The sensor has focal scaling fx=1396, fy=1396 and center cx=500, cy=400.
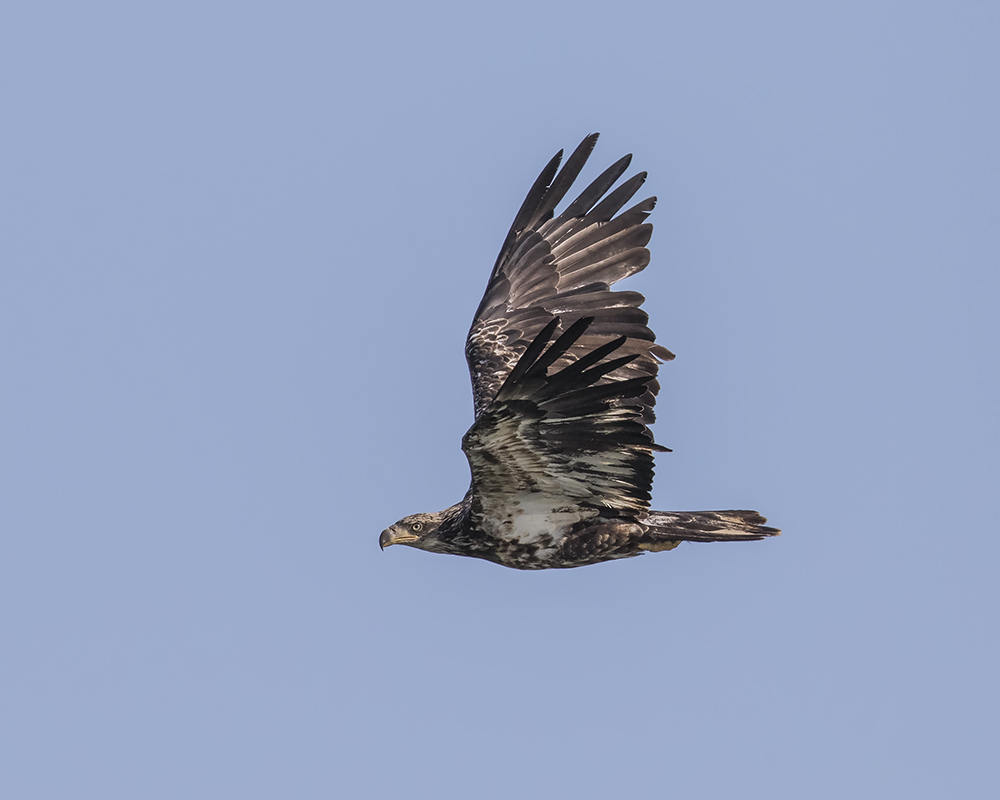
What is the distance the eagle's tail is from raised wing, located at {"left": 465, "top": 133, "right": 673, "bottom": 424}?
2.04 metres

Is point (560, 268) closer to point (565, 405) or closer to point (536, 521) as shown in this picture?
point (536, 521)

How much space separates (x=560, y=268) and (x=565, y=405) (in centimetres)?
381

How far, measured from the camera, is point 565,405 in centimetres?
972

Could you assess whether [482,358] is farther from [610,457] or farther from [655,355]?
[610,457]

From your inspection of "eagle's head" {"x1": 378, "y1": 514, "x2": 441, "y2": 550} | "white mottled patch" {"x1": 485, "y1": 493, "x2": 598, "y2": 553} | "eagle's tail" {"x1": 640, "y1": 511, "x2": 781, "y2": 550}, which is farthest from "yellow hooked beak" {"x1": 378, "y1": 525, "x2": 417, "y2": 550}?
"eagle's tail" {"x1": 640, "y1": 511, "x2": 781, "y2": 550}

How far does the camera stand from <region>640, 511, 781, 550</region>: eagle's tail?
10977mm

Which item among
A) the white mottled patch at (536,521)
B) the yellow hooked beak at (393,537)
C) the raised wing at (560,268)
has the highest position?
the raised wing at (560,268)

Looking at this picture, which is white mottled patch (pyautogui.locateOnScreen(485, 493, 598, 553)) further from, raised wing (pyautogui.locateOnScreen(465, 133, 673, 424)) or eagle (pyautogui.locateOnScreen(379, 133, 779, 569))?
raised wing (pyautogui.locateOnScreen(465, 133, 673, 424))

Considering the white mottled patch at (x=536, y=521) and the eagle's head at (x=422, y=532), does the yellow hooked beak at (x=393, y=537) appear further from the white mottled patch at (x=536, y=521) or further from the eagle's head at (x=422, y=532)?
the white mottled patch at (x=536, y=521)

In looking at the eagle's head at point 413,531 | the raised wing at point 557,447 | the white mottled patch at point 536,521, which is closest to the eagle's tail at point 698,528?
the raised wing at point 557,447

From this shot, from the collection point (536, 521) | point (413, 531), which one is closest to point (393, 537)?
point (413, 531)

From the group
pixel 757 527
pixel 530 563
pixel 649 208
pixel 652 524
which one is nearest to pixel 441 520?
pixel 530 563

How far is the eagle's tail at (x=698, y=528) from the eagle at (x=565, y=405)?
12 mm

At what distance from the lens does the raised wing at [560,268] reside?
12.9 metres
